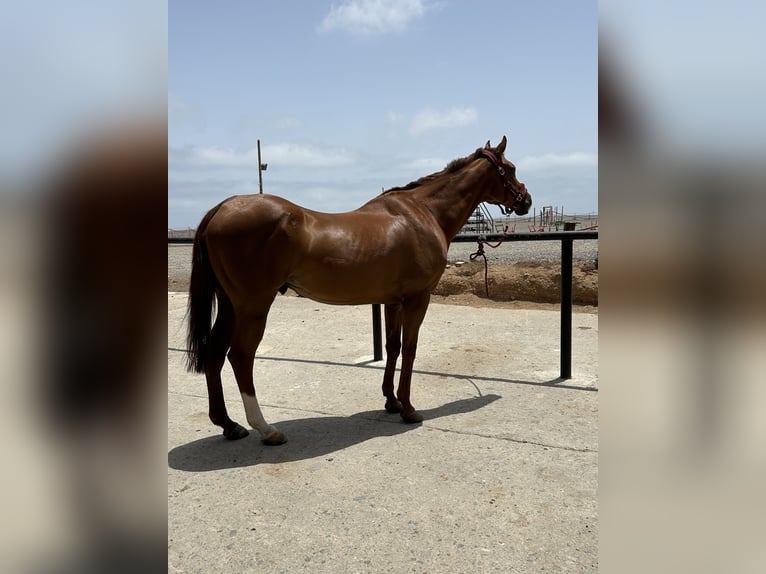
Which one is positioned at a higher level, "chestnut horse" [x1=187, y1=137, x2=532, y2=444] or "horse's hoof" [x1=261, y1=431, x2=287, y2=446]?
"chestnut horse" [x1=187, y1=137, x2=532, y2=444]

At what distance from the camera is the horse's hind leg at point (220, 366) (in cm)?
319

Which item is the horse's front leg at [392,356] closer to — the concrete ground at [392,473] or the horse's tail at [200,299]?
the concrete ground at [392,473]

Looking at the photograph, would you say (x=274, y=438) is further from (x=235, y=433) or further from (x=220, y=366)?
(x=220, y=366)

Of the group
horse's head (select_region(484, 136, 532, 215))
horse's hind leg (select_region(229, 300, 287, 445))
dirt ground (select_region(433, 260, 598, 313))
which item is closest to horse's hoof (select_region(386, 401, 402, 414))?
horse's hind leg (select_region(229, 300, 287, 445))

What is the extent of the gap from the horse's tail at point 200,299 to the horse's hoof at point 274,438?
1.89 feet

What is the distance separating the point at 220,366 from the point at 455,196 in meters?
2.22

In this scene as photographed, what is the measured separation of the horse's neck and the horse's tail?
1.74 metres

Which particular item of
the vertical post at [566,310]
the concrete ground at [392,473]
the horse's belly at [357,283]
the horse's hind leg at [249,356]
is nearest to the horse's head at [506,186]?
the vertical post at [566,310]

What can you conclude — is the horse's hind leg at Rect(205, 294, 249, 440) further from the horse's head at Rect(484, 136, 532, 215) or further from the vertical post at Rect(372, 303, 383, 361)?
the horse's head at Rect(484, 136, 532, 215)

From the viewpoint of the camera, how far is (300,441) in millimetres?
3213

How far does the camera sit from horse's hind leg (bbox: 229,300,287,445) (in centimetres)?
306

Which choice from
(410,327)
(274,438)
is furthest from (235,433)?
(410,327)
